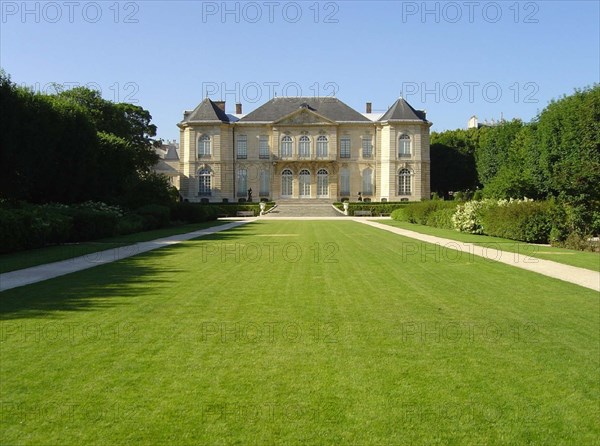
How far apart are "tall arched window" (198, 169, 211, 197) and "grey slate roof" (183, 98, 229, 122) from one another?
5.40 metres

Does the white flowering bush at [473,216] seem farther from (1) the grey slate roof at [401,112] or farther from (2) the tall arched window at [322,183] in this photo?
(2) the tall arched window at [322,183]

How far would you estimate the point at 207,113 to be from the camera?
6094cm

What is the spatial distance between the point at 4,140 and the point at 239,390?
69.0 feet

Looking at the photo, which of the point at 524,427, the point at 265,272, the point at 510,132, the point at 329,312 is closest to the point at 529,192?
Answer: the point at 510,132

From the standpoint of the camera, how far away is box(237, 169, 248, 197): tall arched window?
202 feet

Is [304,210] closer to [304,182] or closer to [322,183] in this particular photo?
[304,182]

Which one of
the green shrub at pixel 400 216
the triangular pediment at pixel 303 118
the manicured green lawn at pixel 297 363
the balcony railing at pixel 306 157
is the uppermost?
the triangular pediment at pixel 303 118

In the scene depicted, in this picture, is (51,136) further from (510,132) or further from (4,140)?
(510,132)

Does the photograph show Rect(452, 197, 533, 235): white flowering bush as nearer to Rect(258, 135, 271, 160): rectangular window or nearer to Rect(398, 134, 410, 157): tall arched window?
Rect(398, 134, 410, 157): tall arched window

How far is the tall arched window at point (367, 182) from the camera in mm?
61706

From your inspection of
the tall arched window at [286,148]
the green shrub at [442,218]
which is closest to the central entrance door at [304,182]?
the tall arched window at [286,148]

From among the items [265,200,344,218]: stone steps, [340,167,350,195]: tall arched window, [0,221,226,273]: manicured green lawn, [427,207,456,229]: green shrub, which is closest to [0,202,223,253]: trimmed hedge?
[0,221,226,273]: manicured green lawn

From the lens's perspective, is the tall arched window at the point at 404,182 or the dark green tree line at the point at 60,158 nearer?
the dark green tree line at the point at 60,158

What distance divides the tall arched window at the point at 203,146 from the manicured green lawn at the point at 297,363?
52553 millimetres
